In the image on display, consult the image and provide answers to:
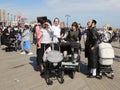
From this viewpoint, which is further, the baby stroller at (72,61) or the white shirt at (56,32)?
the white shirt at (56,32)

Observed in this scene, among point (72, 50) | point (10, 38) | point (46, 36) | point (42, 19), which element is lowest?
point (10, 38)

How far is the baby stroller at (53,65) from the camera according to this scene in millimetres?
9016

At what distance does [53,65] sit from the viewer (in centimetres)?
923

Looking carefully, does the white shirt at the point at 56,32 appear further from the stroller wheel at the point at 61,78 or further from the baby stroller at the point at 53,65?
the stroller wheel at the point at 61,78

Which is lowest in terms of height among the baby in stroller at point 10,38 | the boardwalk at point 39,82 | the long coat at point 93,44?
the boardwalk at point 39,82

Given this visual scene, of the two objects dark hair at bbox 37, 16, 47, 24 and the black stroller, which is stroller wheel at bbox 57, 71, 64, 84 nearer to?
dark hair at bbox 37, 16, 47, 24

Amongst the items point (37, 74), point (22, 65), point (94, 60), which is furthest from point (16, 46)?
point (94, 60)

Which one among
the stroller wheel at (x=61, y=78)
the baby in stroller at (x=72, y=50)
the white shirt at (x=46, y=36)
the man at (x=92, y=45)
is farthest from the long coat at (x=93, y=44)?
the white shirt at (x=46, y=36)

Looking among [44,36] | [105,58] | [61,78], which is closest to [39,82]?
[61,78]

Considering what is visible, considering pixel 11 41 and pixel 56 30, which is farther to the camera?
pixel 11 41

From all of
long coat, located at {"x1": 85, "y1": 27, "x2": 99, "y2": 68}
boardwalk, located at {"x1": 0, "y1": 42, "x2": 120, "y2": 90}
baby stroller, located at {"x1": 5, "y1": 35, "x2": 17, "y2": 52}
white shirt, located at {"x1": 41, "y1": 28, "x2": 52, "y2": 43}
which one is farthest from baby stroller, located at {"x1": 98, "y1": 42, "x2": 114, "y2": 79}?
baby stroller, located at {"x1": 5, "y1": 35, "x2": 17, "y2": 52}

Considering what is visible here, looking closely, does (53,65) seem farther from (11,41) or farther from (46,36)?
(11,41)

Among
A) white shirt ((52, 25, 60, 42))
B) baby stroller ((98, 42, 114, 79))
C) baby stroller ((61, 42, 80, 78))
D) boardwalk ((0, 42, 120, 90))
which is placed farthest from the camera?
white shirt ((52, 25, 60, 42))

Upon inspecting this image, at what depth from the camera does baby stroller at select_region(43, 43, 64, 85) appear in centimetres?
902
